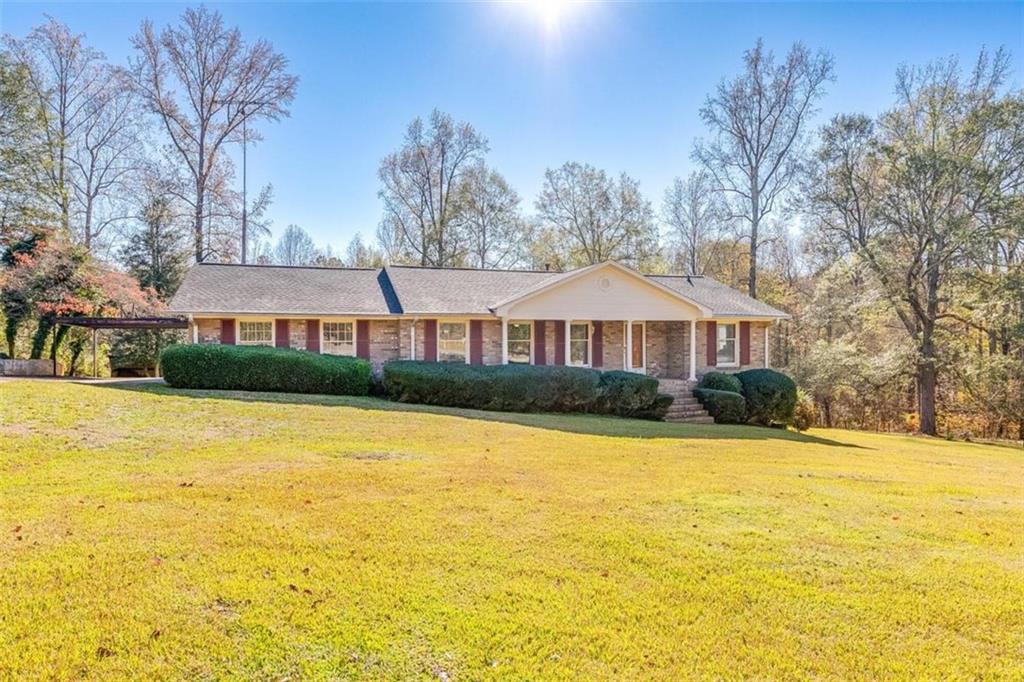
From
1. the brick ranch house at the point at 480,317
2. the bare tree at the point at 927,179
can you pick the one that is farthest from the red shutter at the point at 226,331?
the bare tree at the point at 927,179

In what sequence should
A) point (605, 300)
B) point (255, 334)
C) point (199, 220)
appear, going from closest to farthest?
point (255, 334)
point (605, 300)
point (199, 220)

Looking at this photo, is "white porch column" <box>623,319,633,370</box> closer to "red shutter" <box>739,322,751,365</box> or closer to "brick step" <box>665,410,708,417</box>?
"brick step" <box>665,410,708,417</box>

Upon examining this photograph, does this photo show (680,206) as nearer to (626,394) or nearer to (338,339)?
(626,394)

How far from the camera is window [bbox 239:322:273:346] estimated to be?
1716cm

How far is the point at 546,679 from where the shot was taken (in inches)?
112

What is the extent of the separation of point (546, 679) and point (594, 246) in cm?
3276

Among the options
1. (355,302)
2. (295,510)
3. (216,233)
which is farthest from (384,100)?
(295,510)

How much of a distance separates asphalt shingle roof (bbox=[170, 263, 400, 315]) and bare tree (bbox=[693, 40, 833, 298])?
1871cm

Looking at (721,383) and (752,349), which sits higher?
(752,349)

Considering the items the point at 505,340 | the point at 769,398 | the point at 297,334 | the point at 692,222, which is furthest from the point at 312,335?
the point at 692,222

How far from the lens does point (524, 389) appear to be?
15391 mm

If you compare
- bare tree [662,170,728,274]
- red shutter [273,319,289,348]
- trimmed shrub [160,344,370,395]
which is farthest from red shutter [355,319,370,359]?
bare tree [662,170,728,274]

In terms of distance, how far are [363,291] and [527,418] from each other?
909 cm

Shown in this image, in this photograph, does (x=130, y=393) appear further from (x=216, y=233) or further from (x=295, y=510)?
(x=216, y=233)
